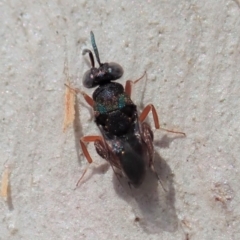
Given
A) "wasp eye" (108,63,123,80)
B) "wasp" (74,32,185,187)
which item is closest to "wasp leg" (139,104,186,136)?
"wasp" (74,32,185,187)

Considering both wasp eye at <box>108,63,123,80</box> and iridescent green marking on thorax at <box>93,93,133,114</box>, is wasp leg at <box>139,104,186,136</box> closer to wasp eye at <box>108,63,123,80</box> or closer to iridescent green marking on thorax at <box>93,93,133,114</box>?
iridescent green marking on thorax at <box>93,93,133,114</box>

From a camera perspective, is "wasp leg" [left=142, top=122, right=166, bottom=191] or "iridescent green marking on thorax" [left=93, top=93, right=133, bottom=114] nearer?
"wasp leg" [left=142, top=122, right=166, bottom=191]

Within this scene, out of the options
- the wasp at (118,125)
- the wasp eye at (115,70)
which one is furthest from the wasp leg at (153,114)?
the wasp eye at (115,70)

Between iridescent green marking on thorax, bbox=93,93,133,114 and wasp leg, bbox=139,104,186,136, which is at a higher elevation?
iridescent green marking on thorax, bbox=93,93,133,114

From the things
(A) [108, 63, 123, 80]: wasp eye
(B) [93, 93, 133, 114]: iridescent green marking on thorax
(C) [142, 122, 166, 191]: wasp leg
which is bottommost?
(C) [142, 122, 166, 191]: wasp leg

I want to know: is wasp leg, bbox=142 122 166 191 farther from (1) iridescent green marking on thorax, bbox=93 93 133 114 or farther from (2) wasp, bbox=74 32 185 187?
(1) iridescent green marking on thorax, bbox=93 93 133 114

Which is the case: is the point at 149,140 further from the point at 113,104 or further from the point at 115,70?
the point at 115,70

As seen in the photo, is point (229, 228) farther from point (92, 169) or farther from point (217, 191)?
point (92, 169)

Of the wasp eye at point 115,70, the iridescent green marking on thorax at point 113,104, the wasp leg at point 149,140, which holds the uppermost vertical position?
the wasp eye at point 115,70

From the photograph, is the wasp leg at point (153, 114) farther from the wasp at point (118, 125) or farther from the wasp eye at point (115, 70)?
the wasp eye at point (115, 70)
